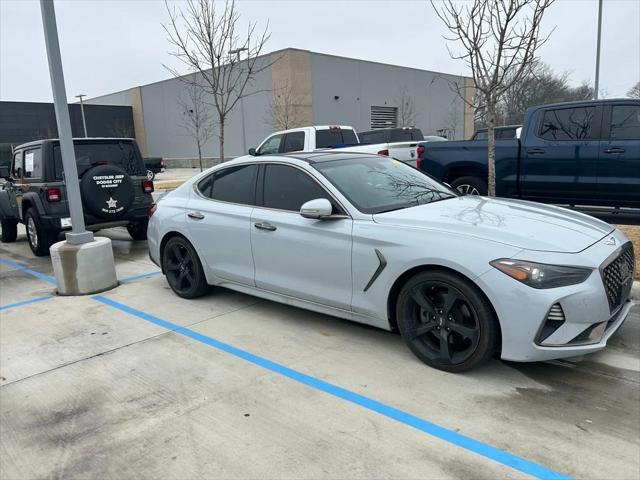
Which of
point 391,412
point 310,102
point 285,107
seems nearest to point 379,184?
point 391,412

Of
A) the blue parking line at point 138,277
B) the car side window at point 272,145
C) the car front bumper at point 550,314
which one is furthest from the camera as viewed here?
the car side window at point 272,145

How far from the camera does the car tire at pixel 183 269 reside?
5.45 meters

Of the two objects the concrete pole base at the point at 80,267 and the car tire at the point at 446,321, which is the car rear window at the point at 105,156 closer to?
the concrete pole base at the point at 80,267

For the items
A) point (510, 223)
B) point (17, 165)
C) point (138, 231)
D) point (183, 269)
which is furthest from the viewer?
point (138, 231)

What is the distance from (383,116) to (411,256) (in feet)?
126

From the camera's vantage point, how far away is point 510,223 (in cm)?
367

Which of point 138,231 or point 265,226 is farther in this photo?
point 138,231

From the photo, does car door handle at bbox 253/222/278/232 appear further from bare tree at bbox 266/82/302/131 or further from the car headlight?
bare tree at bbox 266/82/302/131

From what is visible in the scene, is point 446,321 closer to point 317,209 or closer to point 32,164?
point 317,209

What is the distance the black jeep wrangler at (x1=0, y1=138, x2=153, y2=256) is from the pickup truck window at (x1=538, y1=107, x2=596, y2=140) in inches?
265

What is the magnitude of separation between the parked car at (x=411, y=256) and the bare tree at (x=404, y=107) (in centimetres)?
3726

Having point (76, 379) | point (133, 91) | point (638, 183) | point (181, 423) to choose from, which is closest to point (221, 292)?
point (76, 379)

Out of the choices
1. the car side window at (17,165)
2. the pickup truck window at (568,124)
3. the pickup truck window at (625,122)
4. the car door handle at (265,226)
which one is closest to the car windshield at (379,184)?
the car door handle at (265,226)

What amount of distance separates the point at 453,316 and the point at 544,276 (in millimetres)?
678
